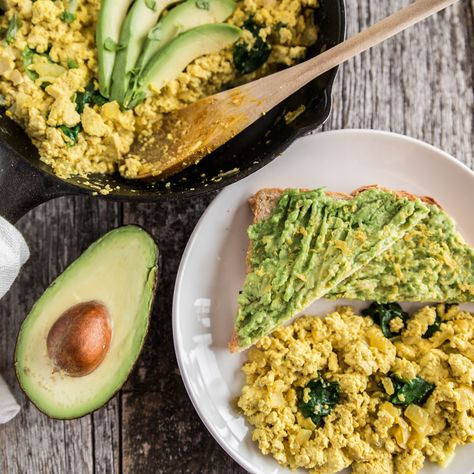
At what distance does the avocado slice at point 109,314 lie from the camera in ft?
6.44

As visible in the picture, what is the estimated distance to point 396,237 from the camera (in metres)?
2.08

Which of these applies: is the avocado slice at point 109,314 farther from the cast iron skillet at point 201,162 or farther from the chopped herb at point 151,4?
the chopped herb at point 151,4

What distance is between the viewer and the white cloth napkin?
2.04m

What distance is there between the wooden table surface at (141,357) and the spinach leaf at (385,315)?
628 millimetres

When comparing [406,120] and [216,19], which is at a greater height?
[216,19]

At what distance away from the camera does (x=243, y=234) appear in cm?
220

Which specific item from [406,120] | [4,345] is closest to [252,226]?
[406,120]

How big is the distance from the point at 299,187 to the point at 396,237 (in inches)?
14.3

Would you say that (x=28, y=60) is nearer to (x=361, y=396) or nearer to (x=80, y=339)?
(x=80, y=339)

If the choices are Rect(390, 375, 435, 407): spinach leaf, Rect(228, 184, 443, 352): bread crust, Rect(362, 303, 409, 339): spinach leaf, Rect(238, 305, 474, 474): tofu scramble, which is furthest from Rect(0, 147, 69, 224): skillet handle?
Rect(390, 375, 435, 407): spinach leaf

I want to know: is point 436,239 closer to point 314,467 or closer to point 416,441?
point 416,441

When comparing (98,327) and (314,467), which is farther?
(314,467)

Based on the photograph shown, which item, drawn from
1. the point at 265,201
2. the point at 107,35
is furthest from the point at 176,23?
the point at 265,201

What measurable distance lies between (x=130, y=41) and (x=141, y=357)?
3.45ft
